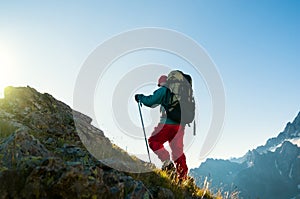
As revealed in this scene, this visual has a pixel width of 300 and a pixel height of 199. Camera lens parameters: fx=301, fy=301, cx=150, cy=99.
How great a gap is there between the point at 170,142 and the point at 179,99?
141cm

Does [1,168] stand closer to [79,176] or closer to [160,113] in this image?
[79,176]

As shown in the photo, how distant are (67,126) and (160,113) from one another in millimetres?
3053

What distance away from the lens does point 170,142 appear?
381 inches

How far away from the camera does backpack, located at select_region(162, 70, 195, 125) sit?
9633mm

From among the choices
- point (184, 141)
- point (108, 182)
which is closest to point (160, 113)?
point (184, 141)

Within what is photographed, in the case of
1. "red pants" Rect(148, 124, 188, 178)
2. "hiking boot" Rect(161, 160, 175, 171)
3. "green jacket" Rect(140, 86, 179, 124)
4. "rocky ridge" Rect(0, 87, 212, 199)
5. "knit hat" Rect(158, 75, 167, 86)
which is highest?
"knit hat" Rect(158, 75, 167, 86)

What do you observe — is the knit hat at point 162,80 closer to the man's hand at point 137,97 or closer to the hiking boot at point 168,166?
the man's hand at point 137,97

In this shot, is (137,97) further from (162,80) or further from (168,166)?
(168,166)

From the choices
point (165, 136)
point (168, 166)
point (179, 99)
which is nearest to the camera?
point (168, 166)

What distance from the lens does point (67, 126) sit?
9.71 meters

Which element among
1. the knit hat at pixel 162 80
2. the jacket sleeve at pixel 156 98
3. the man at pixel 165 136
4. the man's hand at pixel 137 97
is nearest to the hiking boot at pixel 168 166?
the man at pixel 165 136

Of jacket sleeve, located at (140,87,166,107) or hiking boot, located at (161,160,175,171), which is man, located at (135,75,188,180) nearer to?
jacket sleeve, located at (140,87,166,107)

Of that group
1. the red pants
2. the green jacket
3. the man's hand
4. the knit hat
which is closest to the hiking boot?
the red pants

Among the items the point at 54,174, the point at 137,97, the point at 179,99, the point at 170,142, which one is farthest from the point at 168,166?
the point at 54,174
